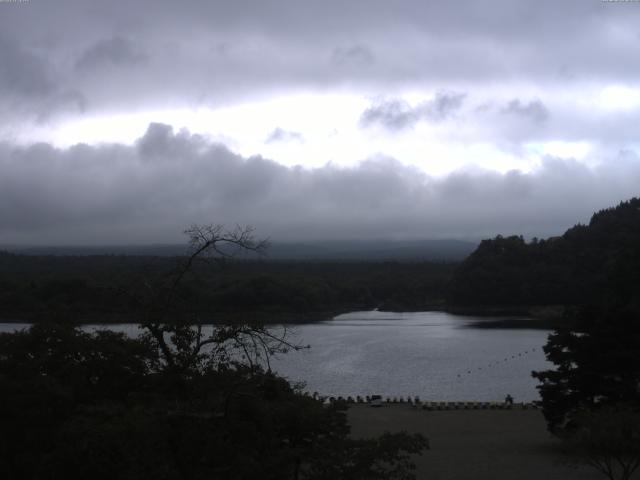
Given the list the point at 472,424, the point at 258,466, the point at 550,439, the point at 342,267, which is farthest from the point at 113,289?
the point at 342,267

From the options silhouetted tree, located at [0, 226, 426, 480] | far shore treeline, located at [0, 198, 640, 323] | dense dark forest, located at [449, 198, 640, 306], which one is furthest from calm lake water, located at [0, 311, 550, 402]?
dense dark forest, located at [449, 198, 640, 306]

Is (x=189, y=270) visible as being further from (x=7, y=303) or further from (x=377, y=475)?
(x=7, y=303)

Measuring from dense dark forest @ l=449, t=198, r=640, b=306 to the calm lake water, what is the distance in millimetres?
12522

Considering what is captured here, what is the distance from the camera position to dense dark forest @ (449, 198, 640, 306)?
60.9 meters

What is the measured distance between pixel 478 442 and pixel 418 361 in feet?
62.0

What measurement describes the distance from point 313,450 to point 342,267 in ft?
278

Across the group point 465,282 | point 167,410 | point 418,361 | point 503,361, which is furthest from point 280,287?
point 167,410

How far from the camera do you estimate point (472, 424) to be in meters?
18.7

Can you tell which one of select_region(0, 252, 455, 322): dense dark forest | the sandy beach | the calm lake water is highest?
select_region(0, 252, 455, 322): dense dark forest

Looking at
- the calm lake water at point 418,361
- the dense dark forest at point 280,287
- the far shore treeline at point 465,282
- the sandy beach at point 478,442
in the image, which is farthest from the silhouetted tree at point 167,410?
the far shore treeline at point 465,282

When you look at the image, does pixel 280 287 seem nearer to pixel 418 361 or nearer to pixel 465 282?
pixel 465 282

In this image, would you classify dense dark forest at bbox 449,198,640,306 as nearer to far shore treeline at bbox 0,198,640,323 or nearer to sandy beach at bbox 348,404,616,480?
far shore treeline at bbox 0,198,640,323

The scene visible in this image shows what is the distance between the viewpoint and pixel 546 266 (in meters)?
63.6

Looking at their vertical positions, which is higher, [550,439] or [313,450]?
[313,450]
